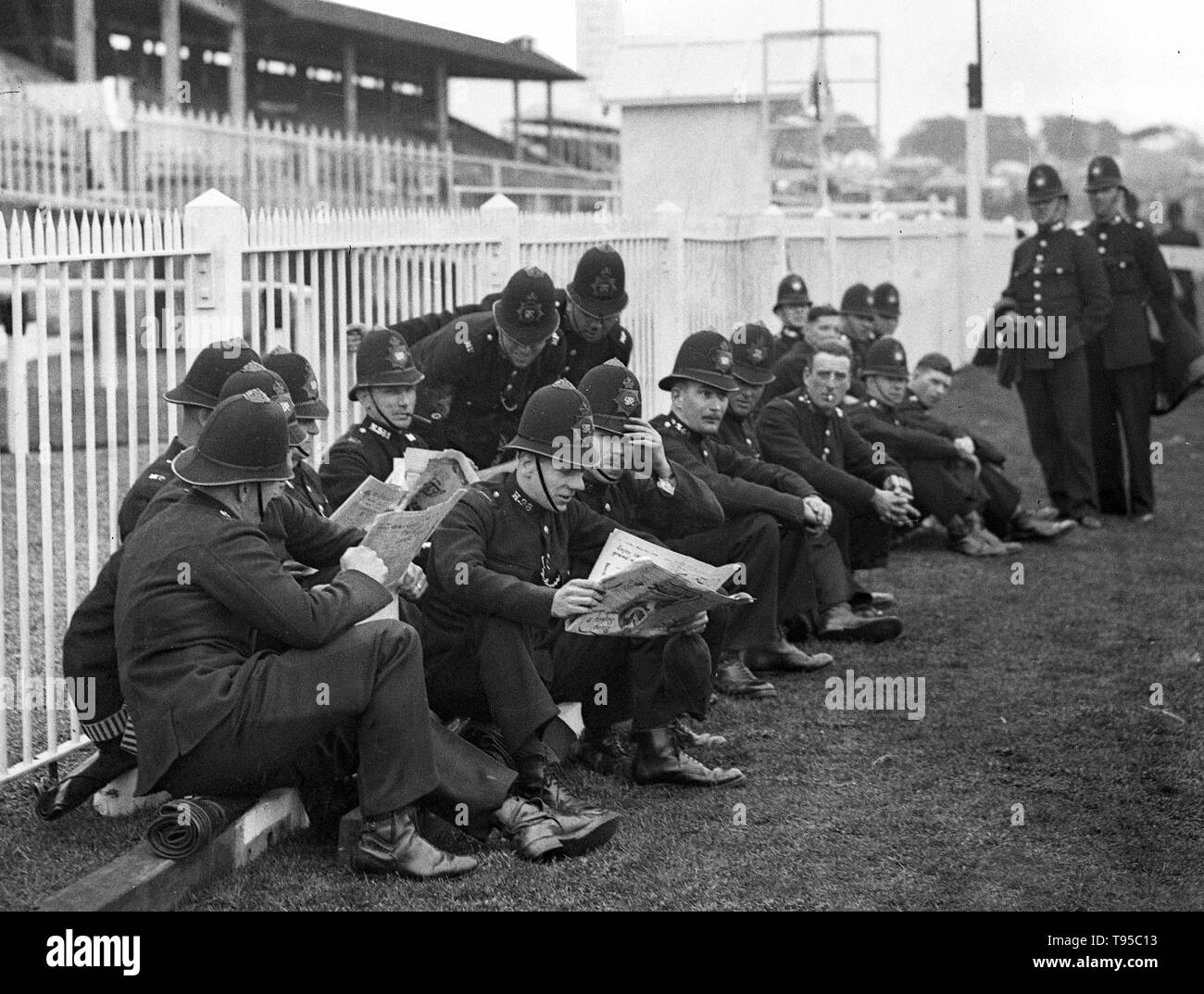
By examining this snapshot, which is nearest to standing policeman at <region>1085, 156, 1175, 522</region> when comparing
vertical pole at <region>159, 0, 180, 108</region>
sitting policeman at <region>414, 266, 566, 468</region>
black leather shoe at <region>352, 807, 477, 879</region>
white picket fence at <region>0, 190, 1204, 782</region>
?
white picket fence at <region>0, 190, 1204, 782</region>

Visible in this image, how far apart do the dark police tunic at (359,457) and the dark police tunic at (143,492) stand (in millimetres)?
1211

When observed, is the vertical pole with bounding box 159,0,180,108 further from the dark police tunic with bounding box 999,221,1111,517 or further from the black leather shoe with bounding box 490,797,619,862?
the black leather shoe with bounding box 490,797,619,862

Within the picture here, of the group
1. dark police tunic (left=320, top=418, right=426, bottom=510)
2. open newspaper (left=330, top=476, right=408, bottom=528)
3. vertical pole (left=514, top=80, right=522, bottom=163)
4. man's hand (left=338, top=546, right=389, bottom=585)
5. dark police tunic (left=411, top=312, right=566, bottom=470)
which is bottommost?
man's hand (left=338, top=546, right=389, bottom=585)

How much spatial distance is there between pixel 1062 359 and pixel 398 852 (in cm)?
826

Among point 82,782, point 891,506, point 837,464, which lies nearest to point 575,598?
point 82,782

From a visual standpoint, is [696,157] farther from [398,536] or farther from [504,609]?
[398,536]

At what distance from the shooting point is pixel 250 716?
495cm

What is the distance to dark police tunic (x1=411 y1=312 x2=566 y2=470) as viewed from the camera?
25.4ft

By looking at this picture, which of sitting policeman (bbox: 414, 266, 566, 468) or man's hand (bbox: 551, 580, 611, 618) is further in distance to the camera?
sitting policeman (bbox: 414, 266, 566, 468)

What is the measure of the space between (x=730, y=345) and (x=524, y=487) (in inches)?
85.6

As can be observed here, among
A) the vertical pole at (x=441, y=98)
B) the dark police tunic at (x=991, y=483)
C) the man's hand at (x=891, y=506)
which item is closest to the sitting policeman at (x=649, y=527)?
the man's hand at (x=891, y=506)

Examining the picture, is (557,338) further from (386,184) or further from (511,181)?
(511,181)

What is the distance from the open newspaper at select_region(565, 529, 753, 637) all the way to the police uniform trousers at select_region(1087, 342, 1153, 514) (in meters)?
7.12

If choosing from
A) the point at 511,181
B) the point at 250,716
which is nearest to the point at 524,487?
the point at 250,716
